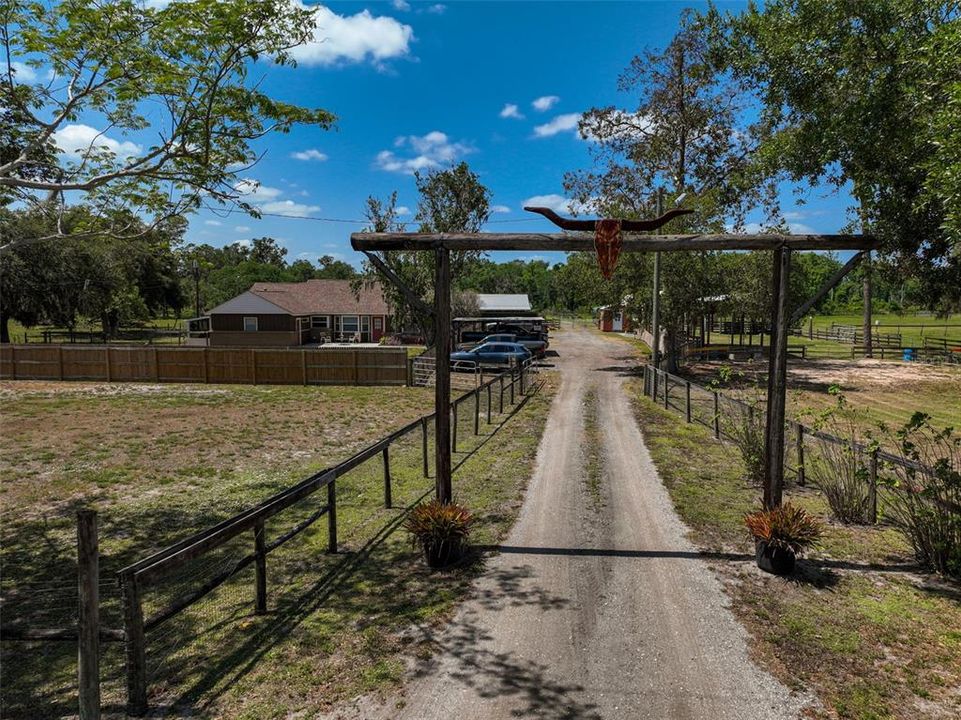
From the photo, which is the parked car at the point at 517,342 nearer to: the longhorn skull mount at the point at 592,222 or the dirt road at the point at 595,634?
the dirt road at the point at 595,634

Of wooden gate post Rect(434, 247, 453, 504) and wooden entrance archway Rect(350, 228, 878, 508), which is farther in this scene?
wooden gate post Rect(434, 247, 453, 504)

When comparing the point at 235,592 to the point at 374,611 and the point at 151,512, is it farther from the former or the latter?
the point at 151,512

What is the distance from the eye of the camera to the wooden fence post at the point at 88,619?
3424mm

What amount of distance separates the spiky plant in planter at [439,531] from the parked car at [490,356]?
20.3 metres

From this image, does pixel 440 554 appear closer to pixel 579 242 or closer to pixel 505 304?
pixel 579 242

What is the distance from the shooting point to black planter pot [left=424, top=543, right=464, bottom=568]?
6.43 m

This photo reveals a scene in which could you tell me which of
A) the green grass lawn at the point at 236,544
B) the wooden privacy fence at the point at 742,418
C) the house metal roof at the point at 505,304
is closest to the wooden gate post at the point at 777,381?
the wooden privacy fence at the point at 742,418

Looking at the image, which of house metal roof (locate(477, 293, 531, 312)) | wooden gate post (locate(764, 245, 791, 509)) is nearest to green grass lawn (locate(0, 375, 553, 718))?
wooden gate post (locate(764, 245, 791, 509))

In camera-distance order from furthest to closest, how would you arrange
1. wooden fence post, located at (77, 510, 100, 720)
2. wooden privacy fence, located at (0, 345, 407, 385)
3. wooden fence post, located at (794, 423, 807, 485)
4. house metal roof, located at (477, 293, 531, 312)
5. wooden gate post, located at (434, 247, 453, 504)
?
1. house metal roof, located at (477, 293, 531, 312)
2. wooden privacy fence, located at (0, 345, 407, 385)
3. wooden fence post, located at (794, 423, 807, 485)
4. wooden gate post, located at (434, 247, 453, 504)
5. wooden fence post, located at (77, 510, 100, 720)

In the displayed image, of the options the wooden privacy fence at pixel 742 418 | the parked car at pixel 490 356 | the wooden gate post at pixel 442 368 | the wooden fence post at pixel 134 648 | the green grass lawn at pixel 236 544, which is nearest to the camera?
the wooden fence post at pixel 134 648

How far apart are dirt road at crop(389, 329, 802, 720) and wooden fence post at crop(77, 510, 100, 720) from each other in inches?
76.9

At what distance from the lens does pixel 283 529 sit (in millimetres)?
8086

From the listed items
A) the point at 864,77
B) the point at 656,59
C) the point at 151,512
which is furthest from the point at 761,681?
the point at 656,59

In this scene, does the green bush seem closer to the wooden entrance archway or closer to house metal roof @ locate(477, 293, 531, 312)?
the wooden entrance archway
